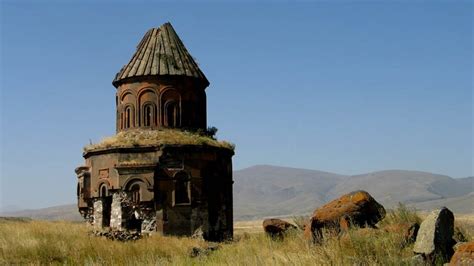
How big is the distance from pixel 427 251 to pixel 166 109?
627 inches

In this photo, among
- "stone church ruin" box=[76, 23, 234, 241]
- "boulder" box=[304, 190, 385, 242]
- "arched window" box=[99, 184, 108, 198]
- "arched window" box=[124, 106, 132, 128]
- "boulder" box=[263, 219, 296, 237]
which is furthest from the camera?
"arched window" box=[124, 106, 132, 128]

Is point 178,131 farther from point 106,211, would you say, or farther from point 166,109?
point 106,211

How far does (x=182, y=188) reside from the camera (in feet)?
66.2

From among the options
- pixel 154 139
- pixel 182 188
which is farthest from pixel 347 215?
pixel 154 139

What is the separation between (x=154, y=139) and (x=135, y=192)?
6.91ft

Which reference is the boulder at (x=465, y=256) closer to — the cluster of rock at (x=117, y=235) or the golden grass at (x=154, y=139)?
the cluster of rock at (x=117, y=235)

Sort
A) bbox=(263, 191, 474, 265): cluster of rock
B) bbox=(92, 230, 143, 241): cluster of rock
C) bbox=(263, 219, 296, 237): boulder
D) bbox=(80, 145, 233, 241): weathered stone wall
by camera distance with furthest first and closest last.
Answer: bbox=(80, 145, 233, 241): weathered stone wall → bbox=(92, 230, 143, 241): cluster of rock → bbox=(263, 219, 296, 237): boulder → bbox=(263, 191, 474, 265): cluster of rock

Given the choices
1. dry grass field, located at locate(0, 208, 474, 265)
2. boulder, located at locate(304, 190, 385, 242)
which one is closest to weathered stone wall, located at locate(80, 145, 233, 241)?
dry grass field, located at locate(0, 208, 474, 265)

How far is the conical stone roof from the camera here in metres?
21.9

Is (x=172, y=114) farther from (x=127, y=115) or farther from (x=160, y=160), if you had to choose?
(x=160, y=160)

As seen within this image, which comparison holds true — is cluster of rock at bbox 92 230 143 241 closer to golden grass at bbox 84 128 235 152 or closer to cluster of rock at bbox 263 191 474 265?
golden grass at bbox 84 128 235 152

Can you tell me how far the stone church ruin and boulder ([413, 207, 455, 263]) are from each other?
44.2 ft

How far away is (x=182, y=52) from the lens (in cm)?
2308

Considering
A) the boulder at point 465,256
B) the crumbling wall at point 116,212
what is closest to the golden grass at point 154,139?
the crumbling wall at point 116,212
